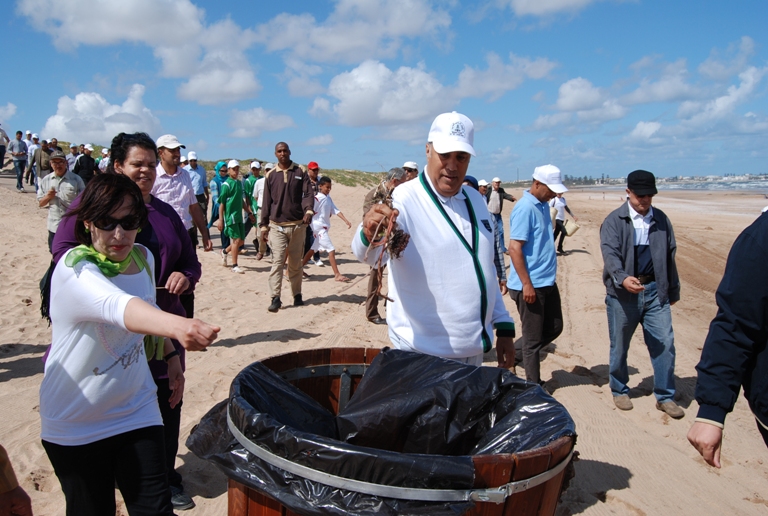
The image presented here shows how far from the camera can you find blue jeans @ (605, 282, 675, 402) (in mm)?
5184

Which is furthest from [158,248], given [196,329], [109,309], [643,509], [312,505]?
[643,509]

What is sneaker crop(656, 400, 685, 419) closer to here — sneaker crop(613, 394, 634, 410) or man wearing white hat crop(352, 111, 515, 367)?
sneaker crop(613, 394, 634, 410)

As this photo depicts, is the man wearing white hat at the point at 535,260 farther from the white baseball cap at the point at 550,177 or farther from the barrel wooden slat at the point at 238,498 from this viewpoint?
the barrel wooden slat at the point at 238,498

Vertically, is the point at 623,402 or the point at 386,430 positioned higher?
the point at 386,430

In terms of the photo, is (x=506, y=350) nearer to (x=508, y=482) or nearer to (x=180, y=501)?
(x=508, y=482)

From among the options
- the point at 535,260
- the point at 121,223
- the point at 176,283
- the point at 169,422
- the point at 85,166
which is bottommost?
the point at 169,422

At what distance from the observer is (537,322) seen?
516 centimetres

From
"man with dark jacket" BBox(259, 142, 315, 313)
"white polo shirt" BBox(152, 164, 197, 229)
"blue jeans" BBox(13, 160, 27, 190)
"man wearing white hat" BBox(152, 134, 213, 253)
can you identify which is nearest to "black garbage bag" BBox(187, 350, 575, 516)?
"man wearing white hat" BBox(152, 134, 213, 253)

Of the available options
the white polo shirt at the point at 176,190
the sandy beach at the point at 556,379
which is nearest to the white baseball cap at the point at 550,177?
the sandy beach at the point at 556,379

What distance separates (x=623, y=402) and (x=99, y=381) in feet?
15.6

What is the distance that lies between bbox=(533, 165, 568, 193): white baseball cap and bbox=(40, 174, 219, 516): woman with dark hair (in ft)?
11.9

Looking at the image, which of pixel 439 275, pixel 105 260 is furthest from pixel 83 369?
pixel 439 275

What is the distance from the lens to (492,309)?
2.85 metres

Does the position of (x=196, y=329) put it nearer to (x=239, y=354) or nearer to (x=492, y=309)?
(x=492, y=309)
